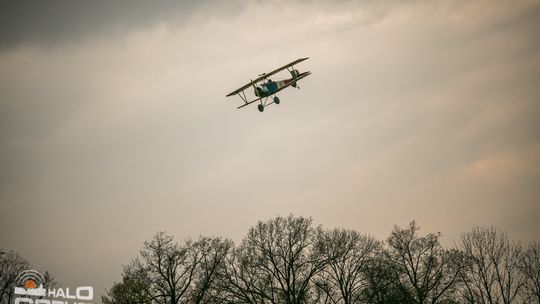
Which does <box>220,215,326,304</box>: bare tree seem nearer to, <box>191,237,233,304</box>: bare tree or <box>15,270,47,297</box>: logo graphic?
<box>191,237,233,304</box>: bare tree

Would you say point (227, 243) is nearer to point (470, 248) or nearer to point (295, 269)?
point (295, 269)

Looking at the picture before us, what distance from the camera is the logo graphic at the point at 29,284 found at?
46.2 metres

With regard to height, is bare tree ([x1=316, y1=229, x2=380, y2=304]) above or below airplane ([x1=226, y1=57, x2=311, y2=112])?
below

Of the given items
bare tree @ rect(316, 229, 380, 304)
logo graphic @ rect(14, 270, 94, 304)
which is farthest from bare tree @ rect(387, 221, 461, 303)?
logo graphic @ rect(14, 270, 94, 304)

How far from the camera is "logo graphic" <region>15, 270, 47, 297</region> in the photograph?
46.2 metres

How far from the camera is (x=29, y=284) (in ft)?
156

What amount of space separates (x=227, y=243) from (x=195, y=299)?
669cm

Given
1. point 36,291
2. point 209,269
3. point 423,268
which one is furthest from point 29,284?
point 423,268

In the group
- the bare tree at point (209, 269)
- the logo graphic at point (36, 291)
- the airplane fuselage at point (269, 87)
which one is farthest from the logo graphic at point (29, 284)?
the airplane fuselage at point (269, 87)

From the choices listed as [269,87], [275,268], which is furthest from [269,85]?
[275,268]

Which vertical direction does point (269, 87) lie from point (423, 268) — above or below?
above

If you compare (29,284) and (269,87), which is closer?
(269,87)

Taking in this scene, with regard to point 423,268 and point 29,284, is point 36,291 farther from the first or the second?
point 423,268

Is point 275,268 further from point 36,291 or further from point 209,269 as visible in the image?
point 36,291
